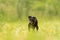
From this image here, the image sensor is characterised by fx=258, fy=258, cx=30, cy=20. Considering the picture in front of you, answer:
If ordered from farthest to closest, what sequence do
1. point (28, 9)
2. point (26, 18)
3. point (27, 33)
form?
point (28, 9), point (26, 18), point (27, 33)

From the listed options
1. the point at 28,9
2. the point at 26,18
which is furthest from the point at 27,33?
the point at 28,9

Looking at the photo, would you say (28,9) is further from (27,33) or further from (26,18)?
(27,33)

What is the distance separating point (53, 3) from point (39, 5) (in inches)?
29.4

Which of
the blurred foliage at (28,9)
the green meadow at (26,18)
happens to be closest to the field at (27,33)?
the green meadow at (26,18)

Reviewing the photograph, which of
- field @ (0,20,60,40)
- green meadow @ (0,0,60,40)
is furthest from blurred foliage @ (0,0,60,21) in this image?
field @ (0,20,60,40)

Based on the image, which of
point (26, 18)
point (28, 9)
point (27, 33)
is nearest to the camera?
point (27, 33)

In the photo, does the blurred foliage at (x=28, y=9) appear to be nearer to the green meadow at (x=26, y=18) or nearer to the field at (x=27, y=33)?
the green meadow at (x=26, y=18)

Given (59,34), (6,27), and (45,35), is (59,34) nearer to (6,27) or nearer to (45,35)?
(45,35)

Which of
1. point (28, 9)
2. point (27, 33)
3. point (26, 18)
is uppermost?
point (28, 9)

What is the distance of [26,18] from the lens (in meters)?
10.9

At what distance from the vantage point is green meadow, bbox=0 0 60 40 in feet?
24.2

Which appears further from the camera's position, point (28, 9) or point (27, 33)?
point (28, 9)

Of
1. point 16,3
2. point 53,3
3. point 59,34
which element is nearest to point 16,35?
point 59,34

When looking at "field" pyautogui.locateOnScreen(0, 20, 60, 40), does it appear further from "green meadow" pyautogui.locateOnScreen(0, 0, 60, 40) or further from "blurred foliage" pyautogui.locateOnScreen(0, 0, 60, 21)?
"blurred foliage" pyautogui.locateOnScreen(0, 0, 60, 21)
